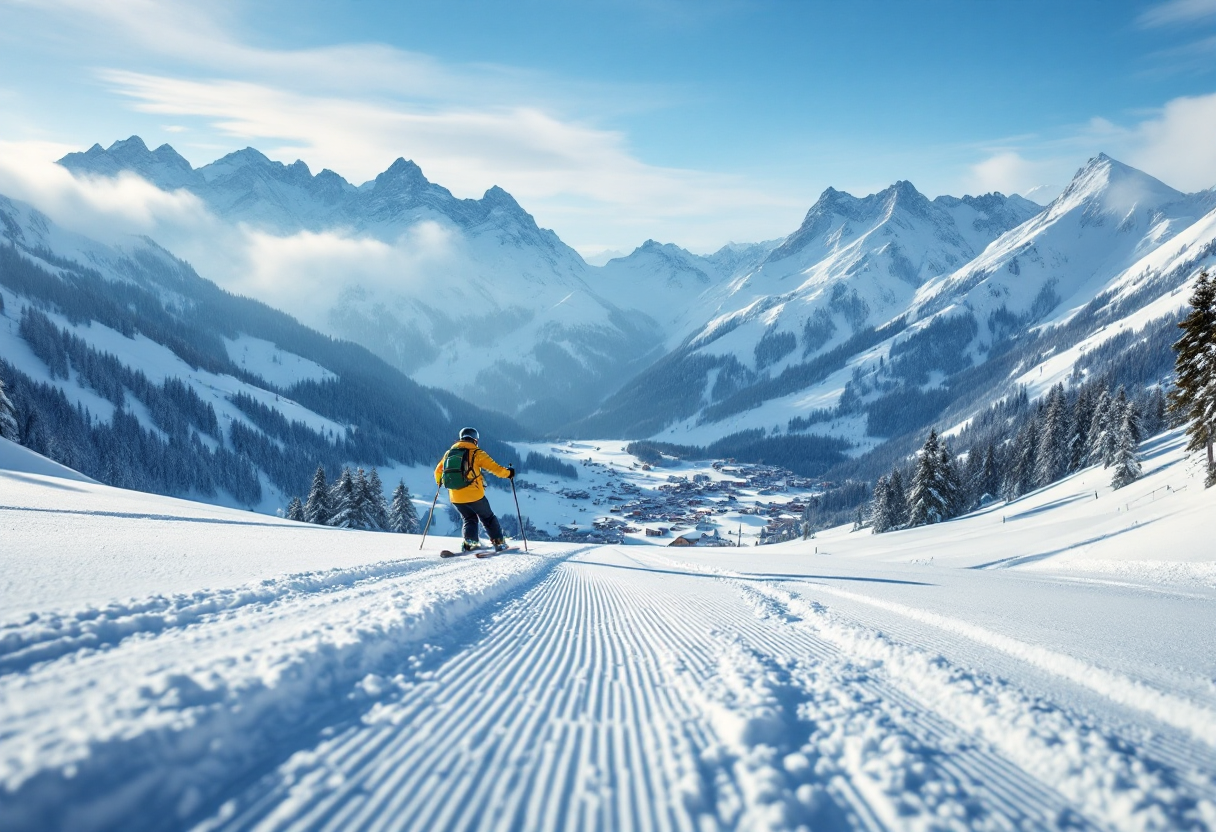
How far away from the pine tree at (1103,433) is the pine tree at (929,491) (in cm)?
1127

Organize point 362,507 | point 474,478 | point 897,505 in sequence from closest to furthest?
point 474,478, point 362,507, point 897,505

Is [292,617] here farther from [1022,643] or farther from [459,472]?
[459,472]

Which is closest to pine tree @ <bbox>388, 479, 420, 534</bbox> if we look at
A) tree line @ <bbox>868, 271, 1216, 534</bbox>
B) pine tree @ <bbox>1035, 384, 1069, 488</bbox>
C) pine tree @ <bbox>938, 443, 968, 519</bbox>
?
tree line @ <bbox>868, 271, 1216, 534</bbox>

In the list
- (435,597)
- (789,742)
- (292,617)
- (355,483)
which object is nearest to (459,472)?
(435,597)

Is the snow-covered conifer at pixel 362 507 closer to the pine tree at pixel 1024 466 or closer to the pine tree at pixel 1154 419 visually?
the pine tree at pixel 1024 466

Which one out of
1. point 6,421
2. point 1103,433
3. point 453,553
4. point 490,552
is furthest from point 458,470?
point 1103,433

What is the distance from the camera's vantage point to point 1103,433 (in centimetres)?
4291

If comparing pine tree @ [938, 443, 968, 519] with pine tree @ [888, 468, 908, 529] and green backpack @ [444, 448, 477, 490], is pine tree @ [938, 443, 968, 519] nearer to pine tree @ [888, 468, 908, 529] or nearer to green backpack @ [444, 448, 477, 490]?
pine tree @ [888, 468, 908, 529]

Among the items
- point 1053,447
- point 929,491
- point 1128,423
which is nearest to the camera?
point 1128,423

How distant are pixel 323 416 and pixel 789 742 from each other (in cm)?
15696

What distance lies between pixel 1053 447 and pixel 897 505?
68.6 ft


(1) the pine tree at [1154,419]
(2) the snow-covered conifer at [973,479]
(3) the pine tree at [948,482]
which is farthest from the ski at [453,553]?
(1) the pine tree at [1154,419]

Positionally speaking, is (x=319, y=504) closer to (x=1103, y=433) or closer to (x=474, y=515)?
(x=474, y=515)

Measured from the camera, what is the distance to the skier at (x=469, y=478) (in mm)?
10641
